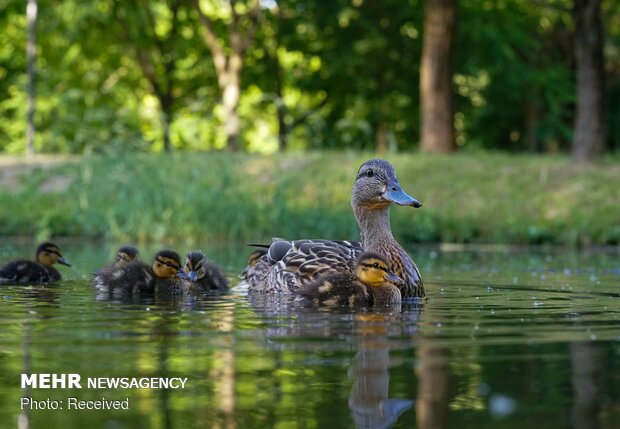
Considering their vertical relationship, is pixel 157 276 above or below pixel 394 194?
below

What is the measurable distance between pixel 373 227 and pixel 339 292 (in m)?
1.03

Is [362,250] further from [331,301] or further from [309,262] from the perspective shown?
[331,301]

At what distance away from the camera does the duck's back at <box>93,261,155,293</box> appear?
8.66 m

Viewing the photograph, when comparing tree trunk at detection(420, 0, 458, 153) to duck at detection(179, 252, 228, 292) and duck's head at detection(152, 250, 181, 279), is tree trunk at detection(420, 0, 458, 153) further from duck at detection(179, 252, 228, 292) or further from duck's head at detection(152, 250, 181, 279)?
duck's head at detection(152, 250, 181, 279)

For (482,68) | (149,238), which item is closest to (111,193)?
(149,238)

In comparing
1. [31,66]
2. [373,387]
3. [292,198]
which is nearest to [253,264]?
[373,387]

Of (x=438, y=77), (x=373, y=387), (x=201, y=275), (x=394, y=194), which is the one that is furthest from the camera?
(x=438, y=77)

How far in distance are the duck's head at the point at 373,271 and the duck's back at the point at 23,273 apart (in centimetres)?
302

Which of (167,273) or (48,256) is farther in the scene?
(48,256)

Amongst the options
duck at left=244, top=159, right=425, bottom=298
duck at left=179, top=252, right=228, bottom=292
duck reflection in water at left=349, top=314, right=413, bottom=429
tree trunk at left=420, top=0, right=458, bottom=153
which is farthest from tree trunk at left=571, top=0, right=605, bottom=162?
duck reflection in water at left=349, top=314, right=413, bottom=429

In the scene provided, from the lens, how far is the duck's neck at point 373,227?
8.43m

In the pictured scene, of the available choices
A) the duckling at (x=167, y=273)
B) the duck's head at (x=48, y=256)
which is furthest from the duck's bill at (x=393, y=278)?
the duck's head at (x=48, y=256)

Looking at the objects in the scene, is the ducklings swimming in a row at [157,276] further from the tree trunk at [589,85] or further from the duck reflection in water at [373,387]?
the tree trunk at [589,85]

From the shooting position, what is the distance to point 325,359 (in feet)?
17.0
